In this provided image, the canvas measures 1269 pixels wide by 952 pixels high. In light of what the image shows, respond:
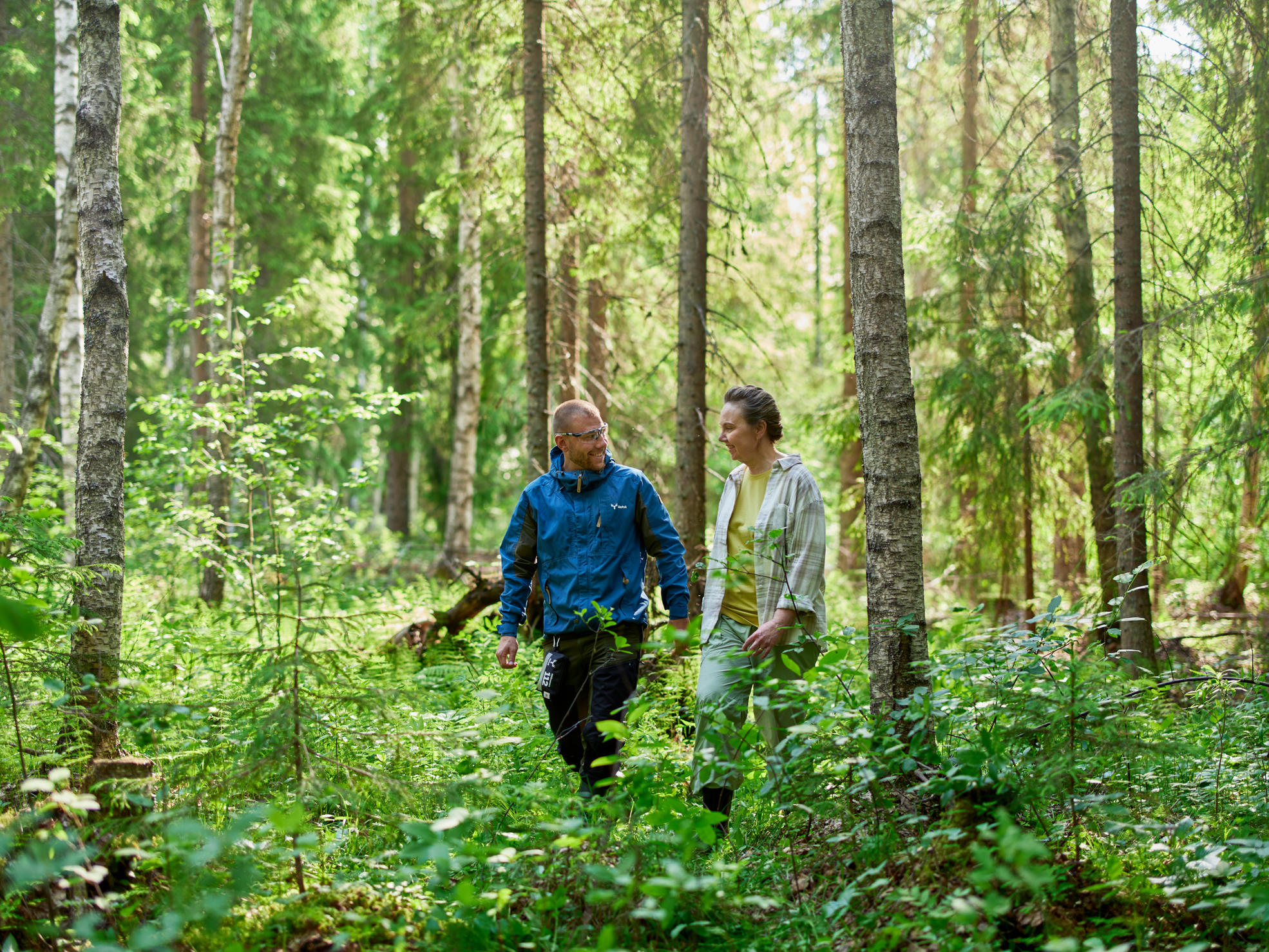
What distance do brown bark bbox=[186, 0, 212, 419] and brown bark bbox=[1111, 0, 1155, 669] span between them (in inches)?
417

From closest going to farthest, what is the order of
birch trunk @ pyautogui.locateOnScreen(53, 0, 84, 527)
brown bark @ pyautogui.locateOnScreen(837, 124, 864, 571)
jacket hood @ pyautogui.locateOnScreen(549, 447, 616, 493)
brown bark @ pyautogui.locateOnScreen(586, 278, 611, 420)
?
jacket hood @ pyautogui.locateOnScreen(549, 447, 616, 493) < birch trunk @ pyautogui.locateOnScreen(53, 0, 84, 527) < brown bark @ pyautogui.locateOnScreen(837, 124, 864, 571) < brown bark @ pyautogui.locateOnScreen(586, 278, 611, 420)

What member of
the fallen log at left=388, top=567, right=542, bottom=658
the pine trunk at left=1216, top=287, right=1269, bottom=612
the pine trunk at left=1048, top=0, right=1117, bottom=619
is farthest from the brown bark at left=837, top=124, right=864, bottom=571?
the fallen log at left=388, top=567, right=542, bottom=658

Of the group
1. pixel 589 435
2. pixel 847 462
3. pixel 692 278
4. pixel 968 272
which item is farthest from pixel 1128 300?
pixel 847 462

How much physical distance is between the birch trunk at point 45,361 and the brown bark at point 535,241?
150 inches

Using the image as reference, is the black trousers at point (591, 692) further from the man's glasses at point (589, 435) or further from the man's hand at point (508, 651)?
the man's glasses at point (589, 435)

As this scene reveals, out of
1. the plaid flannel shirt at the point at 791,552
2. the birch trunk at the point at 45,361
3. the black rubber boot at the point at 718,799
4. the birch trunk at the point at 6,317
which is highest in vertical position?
the birch trunk at the point at 6,317

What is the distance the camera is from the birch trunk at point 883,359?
12.9 feet

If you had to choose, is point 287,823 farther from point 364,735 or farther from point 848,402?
point 848,402

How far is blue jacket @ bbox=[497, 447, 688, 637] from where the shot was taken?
15.5 ft

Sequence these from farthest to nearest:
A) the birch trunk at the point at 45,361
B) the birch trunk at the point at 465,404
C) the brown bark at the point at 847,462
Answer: the birch trunk at the point at 465,404
the brown bark at the point at 847,462
the birch trunk at the point at 45,361

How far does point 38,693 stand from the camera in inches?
160

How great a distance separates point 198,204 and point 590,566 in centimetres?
1224

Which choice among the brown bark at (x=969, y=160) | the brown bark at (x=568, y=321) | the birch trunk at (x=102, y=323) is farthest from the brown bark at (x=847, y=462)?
the birch trunk at (x=102, y=323)

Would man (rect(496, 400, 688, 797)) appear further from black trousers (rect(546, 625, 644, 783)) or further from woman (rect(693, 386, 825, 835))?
woman (rect(693, 386, 825, 835))
